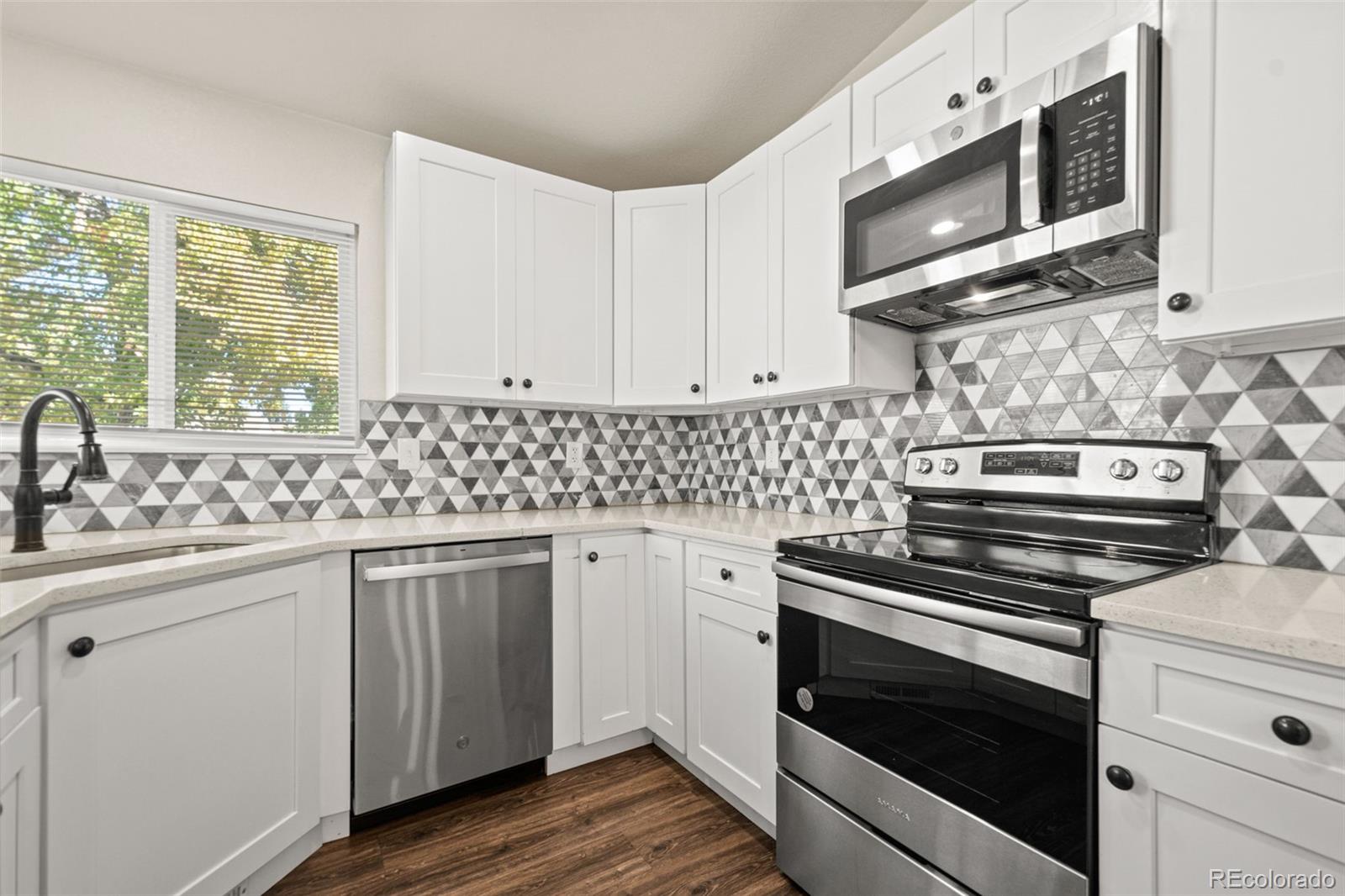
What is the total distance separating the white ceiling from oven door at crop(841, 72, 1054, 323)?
25.2 inches

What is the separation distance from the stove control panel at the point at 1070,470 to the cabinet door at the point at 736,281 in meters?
0.69

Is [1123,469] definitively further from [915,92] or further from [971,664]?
[915,92]

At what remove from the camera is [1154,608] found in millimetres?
930

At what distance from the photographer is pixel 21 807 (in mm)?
1083

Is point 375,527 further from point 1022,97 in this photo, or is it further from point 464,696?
point 1022,97

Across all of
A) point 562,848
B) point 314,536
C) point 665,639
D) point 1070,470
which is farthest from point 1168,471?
point 314,536

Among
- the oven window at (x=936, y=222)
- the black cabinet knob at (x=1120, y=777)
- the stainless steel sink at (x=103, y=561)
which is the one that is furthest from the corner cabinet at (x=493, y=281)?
the black cabinet knob at (x=1120, y=777)

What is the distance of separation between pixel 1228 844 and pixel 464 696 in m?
1.87

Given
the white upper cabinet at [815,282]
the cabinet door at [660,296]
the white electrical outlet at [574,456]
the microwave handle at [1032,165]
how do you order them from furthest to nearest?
1. the white electrical outlet at [574,456]
2. the cabinet door at [660,296]
3. the white upper cabinet at [815,282]
4. the microwave handle at [1032,165]

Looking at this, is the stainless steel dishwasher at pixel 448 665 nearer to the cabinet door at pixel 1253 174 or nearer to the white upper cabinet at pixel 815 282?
the white upper cabinet at pixel 815 282

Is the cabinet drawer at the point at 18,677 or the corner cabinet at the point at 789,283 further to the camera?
the corner cabinet at the point at 789,283

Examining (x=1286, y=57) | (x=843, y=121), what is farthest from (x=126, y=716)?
(x=1286, y=57)

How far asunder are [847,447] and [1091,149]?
1194mm

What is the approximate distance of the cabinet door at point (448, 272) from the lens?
7.23 feet
